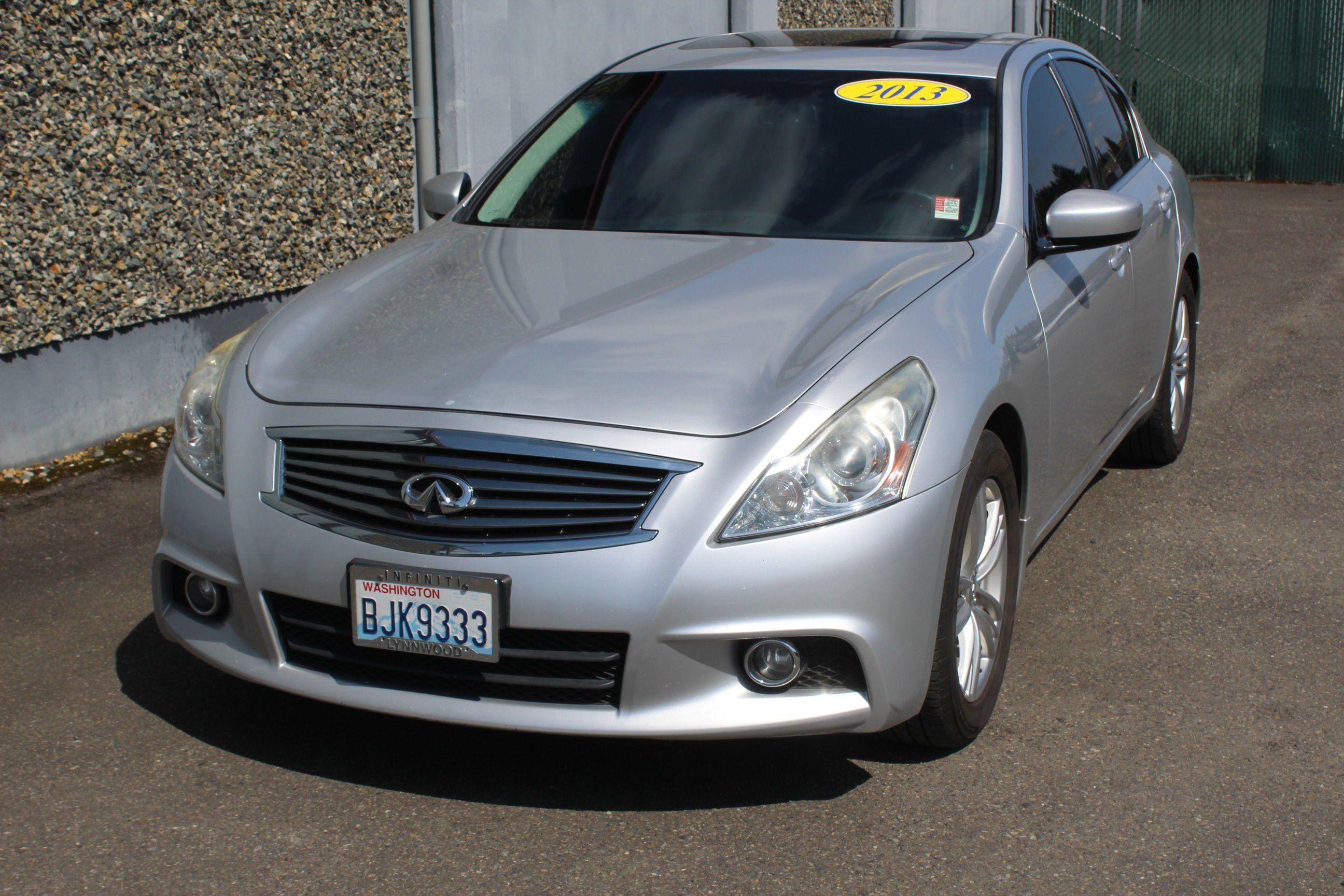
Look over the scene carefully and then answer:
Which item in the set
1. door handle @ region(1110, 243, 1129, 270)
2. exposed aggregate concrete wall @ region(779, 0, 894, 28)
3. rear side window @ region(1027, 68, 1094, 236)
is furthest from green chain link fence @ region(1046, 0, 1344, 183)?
door handle @ region(1110, 243, 1129, 270)

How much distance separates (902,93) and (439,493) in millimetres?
2154

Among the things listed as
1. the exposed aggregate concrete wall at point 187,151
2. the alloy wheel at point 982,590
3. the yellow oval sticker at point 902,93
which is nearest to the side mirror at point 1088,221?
the yellow oval sticker at point 902,93

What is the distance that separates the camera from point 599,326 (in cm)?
335

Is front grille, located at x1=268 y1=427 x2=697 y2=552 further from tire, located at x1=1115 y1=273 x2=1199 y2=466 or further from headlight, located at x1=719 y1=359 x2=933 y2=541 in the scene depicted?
tire, located at x1=1115 y1=273 x2=1199 y2=466

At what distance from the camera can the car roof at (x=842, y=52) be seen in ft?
14.9

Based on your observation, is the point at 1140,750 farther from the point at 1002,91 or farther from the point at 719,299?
the point at 1002,91

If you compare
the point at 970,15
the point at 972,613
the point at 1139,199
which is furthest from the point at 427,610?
the point at 970,15

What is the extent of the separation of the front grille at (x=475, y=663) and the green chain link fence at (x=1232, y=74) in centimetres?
1671

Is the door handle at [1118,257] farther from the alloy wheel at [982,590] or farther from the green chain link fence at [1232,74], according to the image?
the green chain link fence at [1232,74]

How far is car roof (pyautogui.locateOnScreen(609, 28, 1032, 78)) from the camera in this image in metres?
4.54

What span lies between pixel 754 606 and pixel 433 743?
102cm

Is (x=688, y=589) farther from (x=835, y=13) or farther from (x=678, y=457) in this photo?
(x=835, y=13)

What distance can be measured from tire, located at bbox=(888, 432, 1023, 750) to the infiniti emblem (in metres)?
1.02

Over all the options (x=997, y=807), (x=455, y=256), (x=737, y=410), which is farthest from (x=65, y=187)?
(x=997, y=807)
